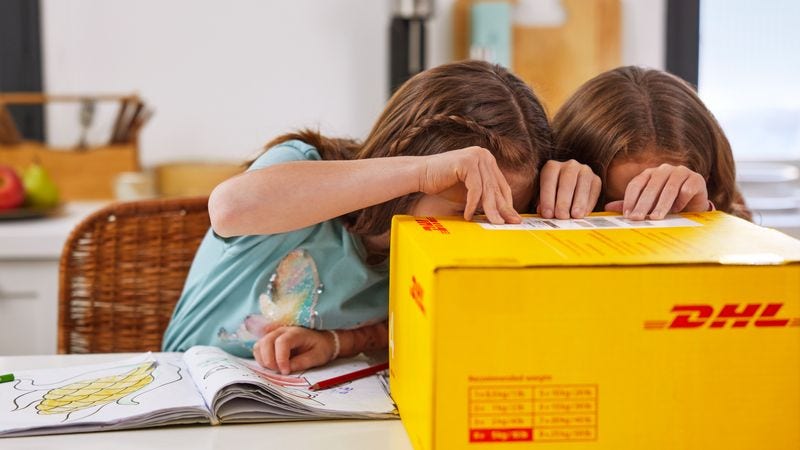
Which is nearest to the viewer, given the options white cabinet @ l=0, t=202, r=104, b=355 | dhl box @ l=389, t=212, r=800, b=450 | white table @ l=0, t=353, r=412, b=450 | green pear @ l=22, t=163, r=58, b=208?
dhl box @ l=389, t=212, r=800, b=450

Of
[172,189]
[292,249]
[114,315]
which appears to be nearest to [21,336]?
[172,189]

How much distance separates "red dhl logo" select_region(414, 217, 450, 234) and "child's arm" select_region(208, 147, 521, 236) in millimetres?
42

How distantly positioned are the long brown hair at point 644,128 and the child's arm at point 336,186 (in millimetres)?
220

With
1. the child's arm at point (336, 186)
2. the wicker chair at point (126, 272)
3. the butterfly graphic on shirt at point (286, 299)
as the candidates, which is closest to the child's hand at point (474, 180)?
the child's arm at point (336, 186)

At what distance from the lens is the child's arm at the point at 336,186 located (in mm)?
893

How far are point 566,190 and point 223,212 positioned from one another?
34 cm

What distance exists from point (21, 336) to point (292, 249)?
122 centimetres

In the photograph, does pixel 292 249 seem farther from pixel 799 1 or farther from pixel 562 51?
pixel 799 1

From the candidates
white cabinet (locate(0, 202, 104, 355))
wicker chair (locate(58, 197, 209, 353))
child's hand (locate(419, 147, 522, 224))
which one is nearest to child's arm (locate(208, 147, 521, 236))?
child's hand (locate(419, 147, 522, 224))

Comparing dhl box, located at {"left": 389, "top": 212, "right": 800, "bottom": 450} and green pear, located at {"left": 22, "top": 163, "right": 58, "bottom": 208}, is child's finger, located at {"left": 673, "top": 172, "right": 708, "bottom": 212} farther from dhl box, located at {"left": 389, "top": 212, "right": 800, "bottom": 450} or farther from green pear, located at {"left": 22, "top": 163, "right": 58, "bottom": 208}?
green pear, located at {"left": 22, "top": 163, "right": 58, "bottom": 208}

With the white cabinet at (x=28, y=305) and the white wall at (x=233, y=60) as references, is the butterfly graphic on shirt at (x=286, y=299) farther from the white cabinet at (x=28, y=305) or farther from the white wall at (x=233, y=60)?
the white wall at (x=233, y=60)

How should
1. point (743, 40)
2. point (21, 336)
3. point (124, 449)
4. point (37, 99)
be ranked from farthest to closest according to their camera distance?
point (743, 40), point (37, 99), point (21, 336), point (124, 449)

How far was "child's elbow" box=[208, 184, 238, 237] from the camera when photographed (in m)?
0.96

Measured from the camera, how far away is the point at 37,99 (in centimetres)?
241
